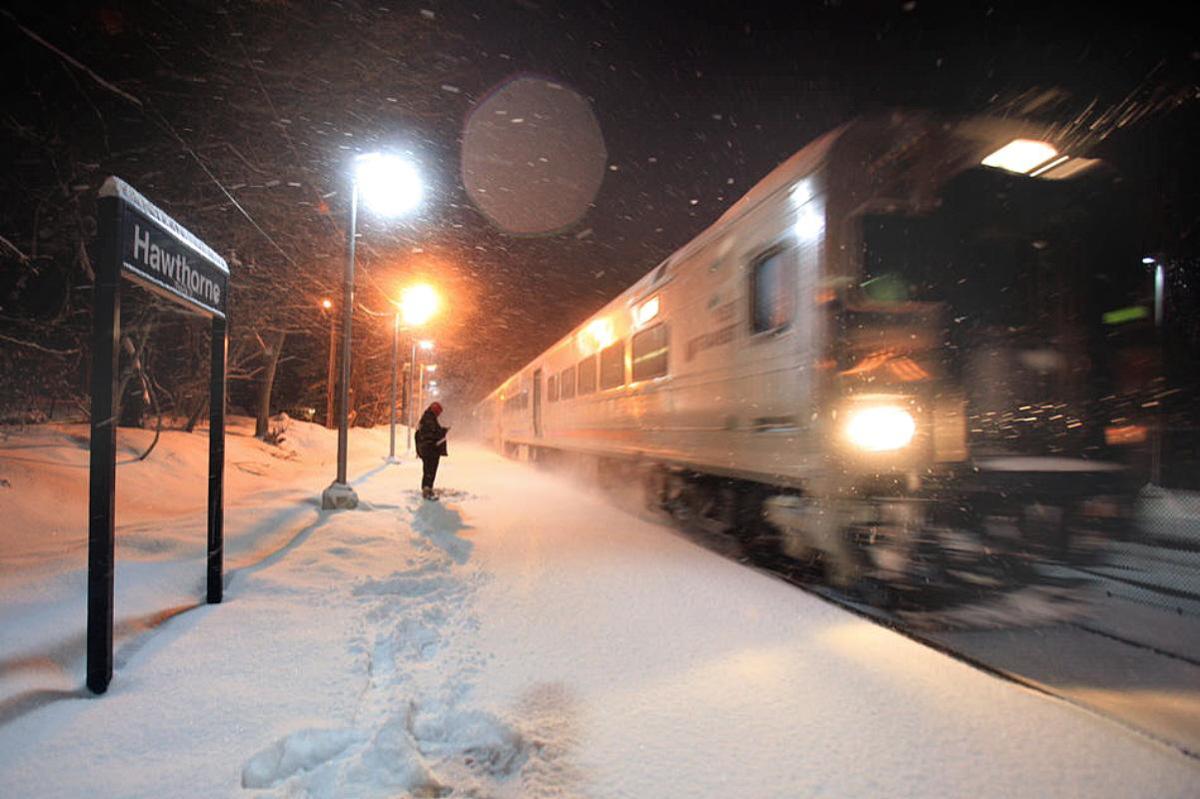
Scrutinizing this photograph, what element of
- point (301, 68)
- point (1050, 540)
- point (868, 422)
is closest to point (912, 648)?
point (868, 422)

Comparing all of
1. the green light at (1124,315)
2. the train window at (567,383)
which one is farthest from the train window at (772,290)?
the train window at (567,383)

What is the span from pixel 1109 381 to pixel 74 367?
12823 millimetres

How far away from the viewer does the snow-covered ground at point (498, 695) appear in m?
2.02

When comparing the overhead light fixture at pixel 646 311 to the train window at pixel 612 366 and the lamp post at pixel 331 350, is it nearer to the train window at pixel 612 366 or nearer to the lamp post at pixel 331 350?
the train window at pixel 612 366

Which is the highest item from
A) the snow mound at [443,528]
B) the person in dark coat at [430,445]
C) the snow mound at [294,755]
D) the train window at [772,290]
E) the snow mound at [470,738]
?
the train window at [772,290]

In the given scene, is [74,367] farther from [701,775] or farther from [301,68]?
[701,775]

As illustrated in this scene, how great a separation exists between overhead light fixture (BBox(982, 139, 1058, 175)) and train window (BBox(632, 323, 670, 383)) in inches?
135

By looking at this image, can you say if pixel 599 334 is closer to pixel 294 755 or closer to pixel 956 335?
pixel 956 335

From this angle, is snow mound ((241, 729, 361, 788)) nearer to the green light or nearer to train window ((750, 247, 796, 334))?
train window ((750, 247, 796, 334))

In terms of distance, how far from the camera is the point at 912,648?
3.09 m

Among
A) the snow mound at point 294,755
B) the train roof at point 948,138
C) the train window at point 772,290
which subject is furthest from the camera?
the train window at point 772,290

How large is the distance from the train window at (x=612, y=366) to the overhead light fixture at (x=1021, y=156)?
199 inches

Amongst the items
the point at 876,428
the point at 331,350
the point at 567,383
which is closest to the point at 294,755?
the point at 876,428

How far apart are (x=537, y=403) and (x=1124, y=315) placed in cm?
1250
